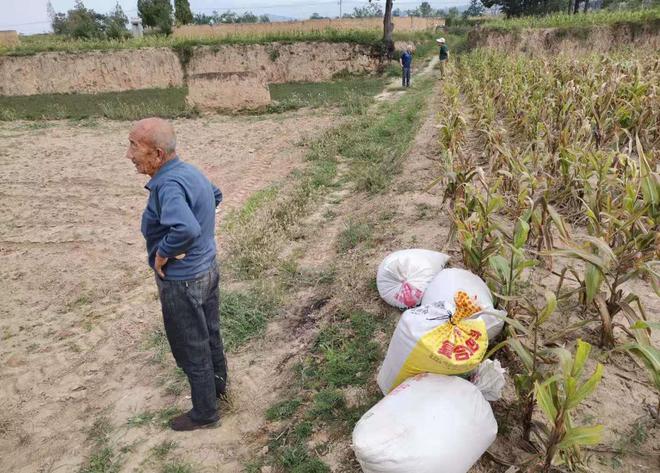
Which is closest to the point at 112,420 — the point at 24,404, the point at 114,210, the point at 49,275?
the point at 24,404

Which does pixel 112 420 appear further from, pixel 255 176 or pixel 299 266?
pixel 255 176

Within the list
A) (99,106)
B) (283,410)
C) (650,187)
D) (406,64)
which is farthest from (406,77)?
(283,410)

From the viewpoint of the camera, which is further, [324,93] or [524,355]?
[324,93]

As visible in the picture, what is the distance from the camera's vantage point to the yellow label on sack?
192 centimetres

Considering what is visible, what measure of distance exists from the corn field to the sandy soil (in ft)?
5.06

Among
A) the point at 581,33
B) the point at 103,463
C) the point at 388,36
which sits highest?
the point at 388,36

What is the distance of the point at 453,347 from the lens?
193 cm

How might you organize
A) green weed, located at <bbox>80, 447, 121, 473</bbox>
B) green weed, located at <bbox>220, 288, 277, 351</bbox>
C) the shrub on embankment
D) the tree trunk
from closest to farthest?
green weed, located at <bbox>80, 447, 121, 473</bbox> < green weed, located at <bbox>220, 288, 277, 351</bbox> < the shrub on embankment < the tree trunk

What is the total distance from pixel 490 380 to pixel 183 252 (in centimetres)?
155

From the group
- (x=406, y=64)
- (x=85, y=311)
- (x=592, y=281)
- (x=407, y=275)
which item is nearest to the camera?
(x=592, y=281)

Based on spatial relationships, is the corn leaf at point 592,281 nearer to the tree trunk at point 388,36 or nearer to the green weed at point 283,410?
the green weed at point 283,410

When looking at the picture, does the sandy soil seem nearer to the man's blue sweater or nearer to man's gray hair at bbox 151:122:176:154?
the man's blue sweater

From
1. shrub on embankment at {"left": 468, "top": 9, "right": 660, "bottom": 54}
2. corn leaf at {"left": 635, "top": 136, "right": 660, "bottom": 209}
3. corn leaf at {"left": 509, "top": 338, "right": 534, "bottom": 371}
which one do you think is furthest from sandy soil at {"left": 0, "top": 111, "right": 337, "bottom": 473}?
shrub on embankment at {"left": 468, "top": 9, "right": 660, "bottom": 54}

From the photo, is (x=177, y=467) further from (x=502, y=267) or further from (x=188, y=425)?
(x=502, y=267)
